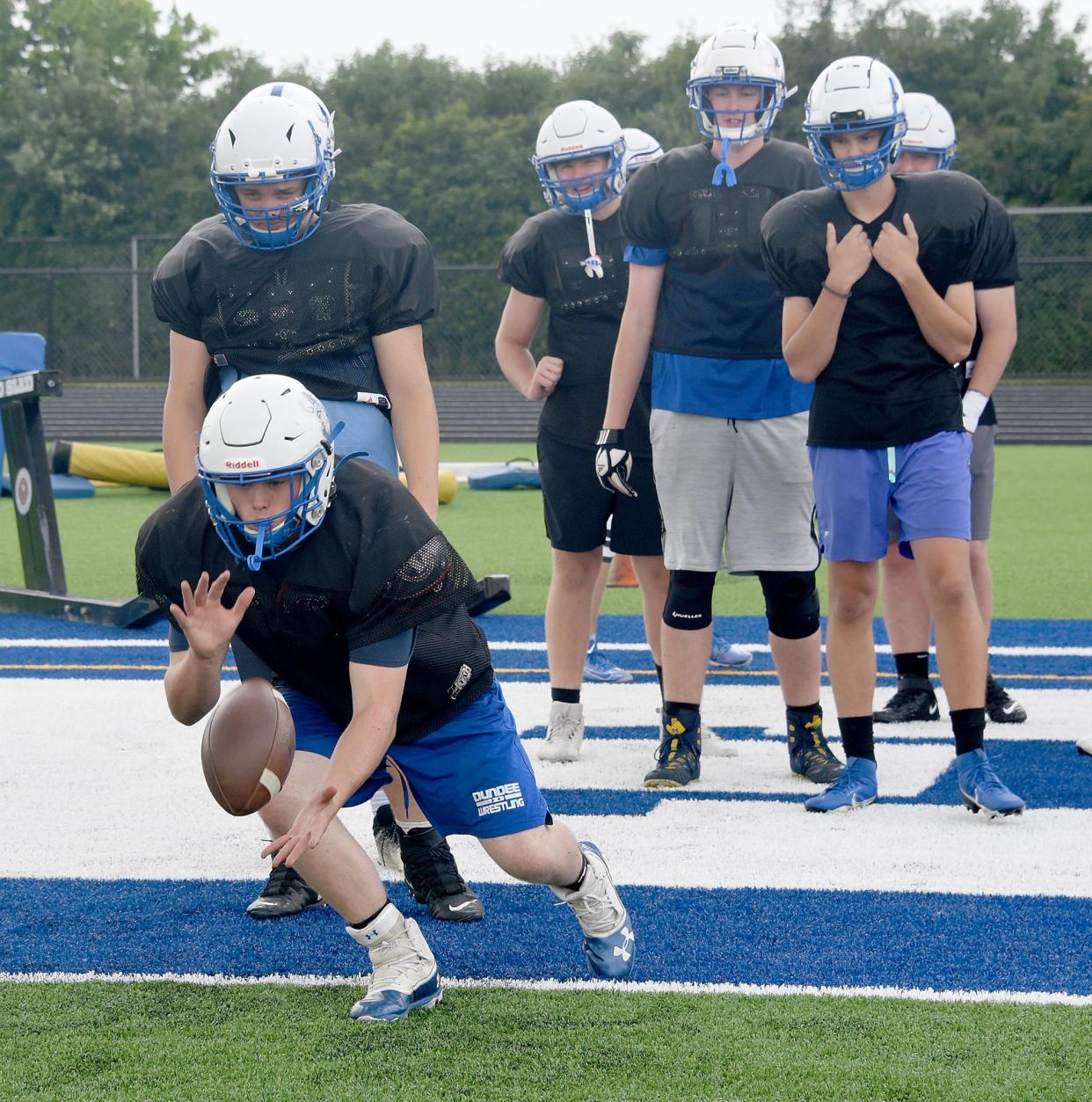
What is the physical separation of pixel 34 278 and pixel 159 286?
80.1 ft

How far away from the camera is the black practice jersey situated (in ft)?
16.0

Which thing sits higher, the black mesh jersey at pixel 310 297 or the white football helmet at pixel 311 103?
the white football helmet at pixel 311 103

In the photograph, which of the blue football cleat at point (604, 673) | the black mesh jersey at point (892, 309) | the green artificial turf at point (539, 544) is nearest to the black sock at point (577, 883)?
the black mesh jersey at point (892, 309)

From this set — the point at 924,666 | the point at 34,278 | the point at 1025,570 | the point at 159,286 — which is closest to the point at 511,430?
the point at 34,278

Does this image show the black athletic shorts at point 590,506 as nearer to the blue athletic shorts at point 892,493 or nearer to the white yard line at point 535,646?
the blue athletic shorts at point 892,493

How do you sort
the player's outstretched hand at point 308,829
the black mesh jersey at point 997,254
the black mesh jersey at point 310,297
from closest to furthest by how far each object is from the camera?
the player's outstretched hand at point 308,829, the black mesh jersey at point 310,297, the black mesh jersey at point 997,254

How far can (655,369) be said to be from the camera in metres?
4.62

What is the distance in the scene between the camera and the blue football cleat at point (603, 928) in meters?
2.98

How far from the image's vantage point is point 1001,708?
→ 520cm

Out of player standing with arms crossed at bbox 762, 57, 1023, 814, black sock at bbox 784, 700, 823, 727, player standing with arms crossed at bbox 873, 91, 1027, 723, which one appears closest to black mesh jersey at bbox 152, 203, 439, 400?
player standing with arms crossed at bbox 762, 57, 1023, 814

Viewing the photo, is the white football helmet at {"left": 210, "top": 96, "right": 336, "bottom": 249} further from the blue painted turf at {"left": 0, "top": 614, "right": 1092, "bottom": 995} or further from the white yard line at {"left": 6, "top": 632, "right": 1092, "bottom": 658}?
the white yard line at {"left": 6, "top": 632, "right": 1092, "bottom": 658}

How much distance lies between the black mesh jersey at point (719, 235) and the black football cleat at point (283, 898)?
1850 mm

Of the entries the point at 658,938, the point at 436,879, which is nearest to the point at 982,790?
the point at 658,938

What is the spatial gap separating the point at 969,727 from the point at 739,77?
1809 millimetres
